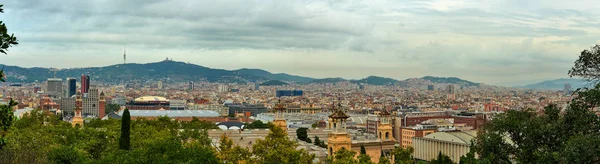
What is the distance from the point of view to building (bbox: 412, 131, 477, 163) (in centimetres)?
5550

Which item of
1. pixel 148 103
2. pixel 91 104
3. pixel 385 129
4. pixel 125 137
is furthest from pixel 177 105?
pixel 125 137

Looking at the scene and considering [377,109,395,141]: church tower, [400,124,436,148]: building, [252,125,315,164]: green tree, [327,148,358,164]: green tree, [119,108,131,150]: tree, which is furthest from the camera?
[400,124,436,148]: building

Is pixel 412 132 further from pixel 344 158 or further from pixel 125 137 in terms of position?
pixel 344 158

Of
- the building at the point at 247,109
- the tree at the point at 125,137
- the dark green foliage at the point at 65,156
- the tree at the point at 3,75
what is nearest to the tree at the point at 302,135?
the tree at the point at 125,137

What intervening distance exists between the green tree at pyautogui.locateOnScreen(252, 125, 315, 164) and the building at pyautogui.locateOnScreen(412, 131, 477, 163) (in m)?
34.4

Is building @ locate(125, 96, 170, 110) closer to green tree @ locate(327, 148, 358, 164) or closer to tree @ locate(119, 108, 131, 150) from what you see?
tree @ locate(119, 108, 131, 150)

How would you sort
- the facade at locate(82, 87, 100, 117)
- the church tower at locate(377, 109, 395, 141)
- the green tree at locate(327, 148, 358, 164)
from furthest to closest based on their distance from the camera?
the facade at locate(82, 87, 100, 117)
the church tower at locate(377, 109, 395, 141)
the green tree at locate(327, 148, 358, 164)

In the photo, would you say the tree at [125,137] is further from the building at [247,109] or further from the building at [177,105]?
the building at [177,105]

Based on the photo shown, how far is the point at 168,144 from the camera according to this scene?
21.8m

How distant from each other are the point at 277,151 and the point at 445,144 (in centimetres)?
3963

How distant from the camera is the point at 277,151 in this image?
2080 centimetres

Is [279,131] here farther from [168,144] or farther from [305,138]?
[305,138]

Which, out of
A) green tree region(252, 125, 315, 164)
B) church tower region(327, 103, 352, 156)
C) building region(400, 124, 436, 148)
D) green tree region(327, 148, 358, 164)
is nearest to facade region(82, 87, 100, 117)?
building region(400, 124, 436, 148)

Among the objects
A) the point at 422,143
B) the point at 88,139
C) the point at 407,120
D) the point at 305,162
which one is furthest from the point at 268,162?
the point at 407,120
